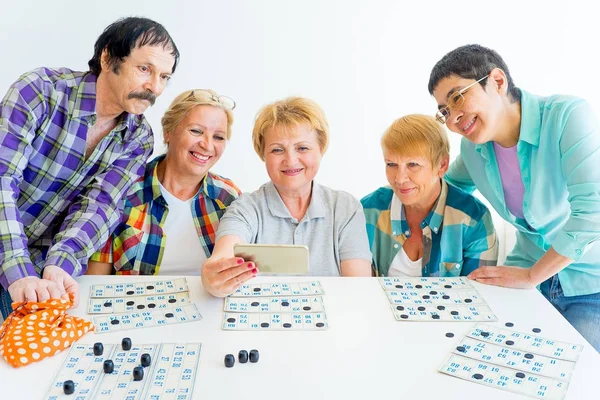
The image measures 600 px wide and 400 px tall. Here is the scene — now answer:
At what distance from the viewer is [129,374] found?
4.87ft

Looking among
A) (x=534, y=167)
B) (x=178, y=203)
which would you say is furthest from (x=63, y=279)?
(x=534, y=167)

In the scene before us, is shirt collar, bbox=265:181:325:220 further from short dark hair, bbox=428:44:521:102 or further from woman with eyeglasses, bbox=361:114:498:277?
short dark hair, bbox=428:44:521:102

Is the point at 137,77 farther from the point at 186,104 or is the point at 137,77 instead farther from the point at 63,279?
the point at 63,279

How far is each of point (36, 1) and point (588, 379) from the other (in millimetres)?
3346

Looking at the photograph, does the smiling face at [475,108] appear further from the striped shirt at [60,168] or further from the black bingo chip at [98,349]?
the black bingo chip at [98,349]

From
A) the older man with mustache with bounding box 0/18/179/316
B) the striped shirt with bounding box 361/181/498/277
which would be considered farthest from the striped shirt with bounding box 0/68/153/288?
the striped shirt with bounding box 361/181/498/277

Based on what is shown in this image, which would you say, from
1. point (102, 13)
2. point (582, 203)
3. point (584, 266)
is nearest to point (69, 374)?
point (582, 203)

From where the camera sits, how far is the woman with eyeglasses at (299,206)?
2223mm

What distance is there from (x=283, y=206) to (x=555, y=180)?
1006 millimetres

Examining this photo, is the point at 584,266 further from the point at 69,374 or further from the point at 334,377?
the point at 69,374

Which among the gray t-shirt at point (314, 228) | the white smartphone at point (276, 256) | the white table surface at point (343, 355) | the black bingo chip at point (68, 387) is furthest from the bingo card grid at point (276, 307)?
the black bingo chip at point (68, 387)

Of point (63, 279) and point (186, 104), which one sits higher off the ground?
point (186, 104)

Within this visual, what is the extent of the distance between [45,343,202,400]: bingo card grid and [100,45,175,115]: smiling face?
997 mm

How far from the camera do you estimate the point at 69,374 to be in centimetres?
149
